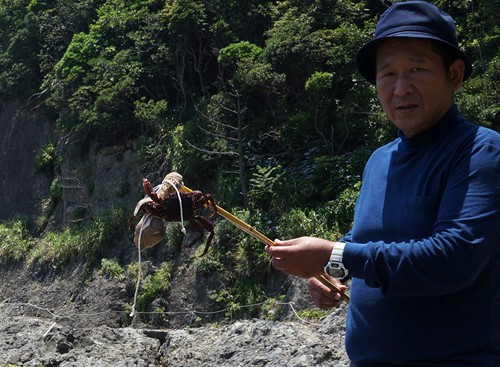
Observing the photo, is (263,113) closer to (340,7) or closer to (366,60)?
(340,7)

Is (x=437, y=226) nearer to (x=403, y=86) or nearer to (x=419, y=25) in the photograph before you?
(x=403, y=86)

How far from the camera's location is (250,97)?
14.8 meters

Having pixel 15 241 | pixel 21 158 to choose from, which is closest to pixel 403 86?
pixel 15 241

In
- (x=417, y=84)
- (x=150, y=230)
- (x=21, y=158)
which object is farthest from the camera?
(x=21, y=158)

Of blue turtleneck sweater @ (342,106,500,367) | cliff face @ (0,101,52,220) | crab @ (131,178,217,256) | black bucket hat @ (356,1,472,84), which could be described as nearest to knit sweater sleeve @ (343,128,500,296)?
blue turtleneck sweater @ (342,106,500,367)

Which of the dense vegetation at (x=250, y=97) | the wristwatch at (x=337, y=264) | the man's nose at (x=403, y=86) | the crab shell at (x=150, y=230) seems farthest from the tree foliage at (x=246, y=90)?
the wristwatch at (x=337, y=264)

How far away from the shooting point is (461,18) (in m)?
13.2

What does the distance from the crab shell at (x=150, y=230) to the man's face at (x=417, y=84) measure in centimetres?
103

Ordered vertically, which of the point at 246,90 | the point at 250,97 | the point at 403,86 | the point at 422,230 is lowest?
the point at 250,97

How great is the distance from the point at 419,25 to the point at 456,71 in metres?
0.18

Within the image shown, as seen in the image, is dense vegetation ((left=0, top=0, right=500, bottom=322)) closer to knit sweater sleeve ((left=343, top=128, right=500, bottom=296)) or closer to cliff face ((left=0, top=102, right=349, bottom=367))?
cliff face ((left=0, top=102, right=349, bottom=367))

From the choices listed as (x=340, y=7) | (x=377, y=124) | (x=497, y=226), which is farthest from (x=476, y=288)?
(x=340, y=7)

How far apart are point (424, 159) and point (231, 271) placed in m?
10.9

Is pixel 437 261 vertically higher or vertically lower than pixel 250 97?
higher
